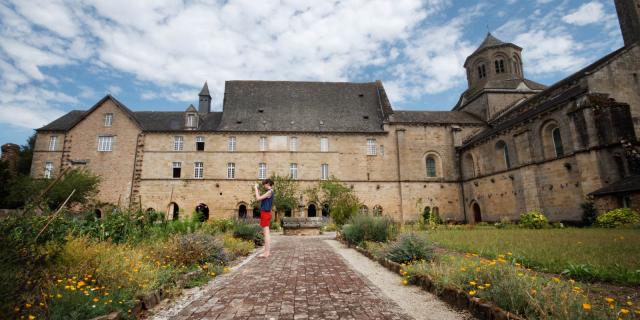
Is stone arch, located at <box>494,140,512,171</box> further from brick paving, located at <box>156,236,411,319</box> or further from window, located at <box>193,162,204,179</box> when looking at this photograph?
window, located at <box>193,162,204,179</box>

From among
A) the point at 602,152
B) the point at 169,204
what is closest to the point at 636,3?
the point at 602,152

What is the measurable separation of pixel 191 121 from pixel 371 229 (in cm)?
2483

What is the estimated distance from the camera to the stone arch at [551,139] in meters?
20.6

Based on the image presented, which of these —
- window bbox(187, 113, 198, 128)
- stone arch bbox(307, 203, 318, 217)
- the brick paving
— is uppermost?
window bbox(187, 113, 198, 128)

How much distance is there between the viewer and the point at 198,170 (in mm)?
29156

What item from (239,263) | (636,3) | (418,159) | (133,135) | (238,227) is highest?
(636,3)

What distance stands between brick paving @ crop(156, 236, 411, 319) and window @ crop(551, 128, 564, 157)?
20.6 m

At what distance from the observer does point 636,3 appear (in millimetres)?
24156

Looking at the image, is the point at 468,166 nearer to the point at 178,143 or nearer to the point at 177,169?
the point at 177,169

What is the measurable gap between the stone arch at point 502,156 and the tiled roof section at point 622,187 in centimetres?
802

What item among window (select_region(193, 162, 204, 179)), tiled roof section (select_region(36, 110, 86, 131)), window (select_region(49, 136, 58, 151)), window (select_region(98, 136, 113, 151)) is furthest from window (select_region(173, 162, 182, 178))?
window (select_region(49, 136, 58, 151))

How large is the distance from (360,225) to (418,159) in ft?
70.1

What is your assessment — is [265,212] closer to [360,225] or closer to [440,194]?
[360,225]

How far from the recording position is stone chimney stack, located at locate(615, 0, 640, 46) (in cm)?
2411
